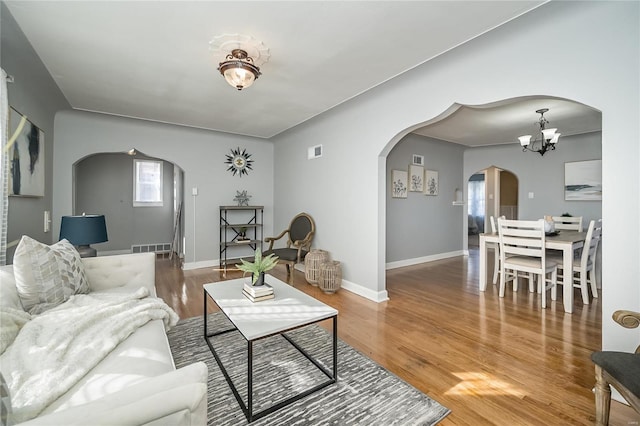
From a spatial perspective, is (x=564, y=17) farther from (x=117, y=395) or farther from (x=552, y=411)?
(x=117, y=395)

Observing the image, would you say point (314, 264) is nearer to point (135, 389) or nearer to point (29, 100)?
point (135, 389)

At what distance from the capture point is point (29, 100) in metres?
2.81

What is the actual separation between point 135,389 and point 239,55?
2.39 metres

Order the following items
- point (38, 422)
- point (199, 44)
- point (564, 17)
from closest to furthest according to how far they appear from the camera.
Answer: point (38, 422) → point (564, 17) → point (199, 44)

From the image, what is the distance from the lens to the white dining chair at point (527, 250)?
10.5 feet

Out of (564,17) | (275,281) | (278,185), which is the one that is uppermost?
(564,17)

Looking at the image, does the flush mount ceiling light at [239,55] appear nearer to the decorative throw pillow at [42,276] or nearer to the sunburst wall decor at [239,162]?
the decorative throw pillow at [42,276]

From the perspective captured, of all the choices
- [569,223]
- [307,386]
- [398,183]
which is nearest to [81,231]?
[307,386]

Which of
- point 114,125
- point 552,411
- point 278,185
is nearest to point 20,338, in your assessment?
point 552,411

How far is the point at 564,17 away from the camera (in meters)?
1.92

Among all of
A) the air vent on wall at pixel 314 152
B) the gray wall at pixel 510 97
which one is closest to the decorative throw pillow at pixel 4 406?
Result: the gray wall at pixel 510 97

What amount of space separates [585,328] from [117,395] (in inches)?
141

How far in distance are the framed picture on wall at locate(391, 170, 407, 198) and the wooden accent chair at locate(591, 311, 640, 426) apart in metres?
3.71

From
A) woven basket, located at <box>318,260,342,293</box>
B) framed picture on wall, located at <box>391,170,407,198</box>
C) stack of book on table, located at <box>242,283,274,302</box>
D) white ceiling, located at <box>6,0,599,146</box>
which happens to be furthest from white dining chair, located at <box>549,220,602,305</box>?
stack of book on table, located at <box>242,283,274,302</box>
